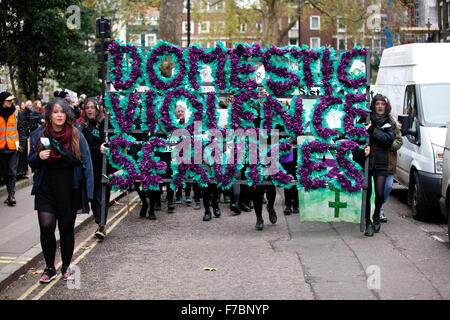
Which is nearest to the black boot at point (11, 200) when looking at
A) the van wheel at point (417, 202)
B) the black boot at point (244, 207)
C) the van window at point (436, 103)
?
the black boot at point (244, 207)

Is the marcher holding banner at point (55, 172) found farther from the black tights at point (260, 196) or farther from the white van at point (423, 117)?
the white van at point (423, 117)

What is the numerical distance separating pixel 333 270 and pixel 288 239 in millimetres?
2097

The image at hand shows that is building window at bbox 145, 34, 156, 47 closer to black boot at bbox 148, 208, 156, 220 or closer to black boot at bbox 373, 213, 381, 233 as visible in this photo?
black boot at bbox 148, 208, 156, 220

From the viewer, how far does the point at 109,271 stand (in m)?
8.05

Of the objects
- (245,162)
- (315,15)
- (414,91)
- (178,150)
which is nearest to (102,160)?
(178,150)

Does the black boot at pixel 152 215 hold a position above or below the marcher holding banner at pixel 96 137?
below

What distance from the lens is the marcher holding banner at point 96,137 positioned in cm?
1023

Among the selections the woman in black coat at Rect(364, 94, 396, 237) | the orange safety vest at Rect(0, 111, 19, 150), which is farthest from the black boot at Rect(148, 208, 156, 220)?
the woman in black coat at Rect(364, 94, 396, 237)

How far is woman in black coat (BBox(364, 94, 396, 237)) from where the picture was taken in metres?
10.2

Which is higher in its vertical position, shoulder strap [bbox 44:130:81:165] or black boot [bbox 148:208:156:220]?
shoulder strap [bbox 44:130:81:165]

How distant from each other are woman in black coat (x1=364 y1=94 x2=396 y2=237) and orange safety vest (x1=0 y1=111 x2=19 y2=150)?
6.28 metres

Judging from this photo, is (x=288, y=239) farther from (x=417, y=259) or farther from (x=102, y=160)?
(x=102, y=160)

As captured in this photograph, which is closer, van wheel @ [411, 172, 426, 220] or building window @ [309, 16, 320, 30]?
van wheel @ [411, 172, 426, 220]

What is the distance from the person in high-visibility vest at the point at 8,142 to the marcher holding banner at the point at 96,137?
2.85 meters
